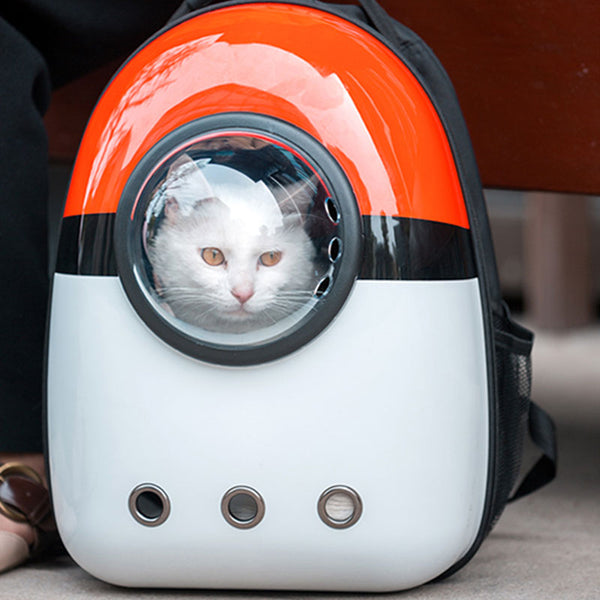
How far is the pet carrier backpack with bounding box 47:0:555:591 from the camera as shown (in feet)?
2.01

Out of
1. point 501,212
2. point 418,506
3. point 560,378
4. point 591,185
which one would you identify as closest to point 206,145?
point 418,506

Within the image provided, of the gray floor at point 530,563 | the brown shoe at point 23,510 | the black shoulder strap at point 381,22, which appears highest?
the black shoulder strap at point 381,22

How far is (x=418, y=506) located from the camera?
0.62 metres

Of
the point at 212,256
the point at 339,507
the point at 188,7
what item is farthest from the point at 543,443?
the point at 188,7

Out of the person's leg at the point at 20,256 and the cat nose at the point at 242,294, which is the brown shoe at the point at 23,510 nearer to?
A: the person's leg at the point at 20,256

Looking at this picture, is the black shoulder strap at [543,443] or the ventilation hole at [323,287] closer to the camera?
the ventilation hole at [323,287]

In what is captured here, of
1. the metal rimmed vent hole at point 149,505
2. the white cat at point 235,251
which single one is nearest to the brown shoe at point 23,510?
the metal rimmed vent hole at point 149,505

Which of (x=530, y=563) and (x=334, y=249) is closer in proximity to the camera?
(x=334, y=249)

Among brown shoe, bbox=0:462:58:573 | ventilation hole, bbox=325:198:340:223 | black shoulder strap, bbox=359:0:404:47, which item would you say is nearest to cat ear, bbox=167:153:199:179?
ventilation hole, bbox=325:198:340:223

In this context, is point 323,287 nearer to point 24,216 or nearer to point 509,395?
point 509,395

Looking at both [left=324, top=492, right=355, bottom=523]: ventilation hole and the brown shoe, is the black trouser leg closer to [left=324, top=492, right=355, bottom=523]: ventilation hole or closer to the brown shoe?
the brown shoe

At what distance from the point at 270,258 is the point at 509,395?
25 centimetres

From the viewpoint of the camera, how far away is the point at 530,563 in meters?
0.73

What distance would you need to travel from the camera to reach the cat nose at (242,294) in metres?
0.61
